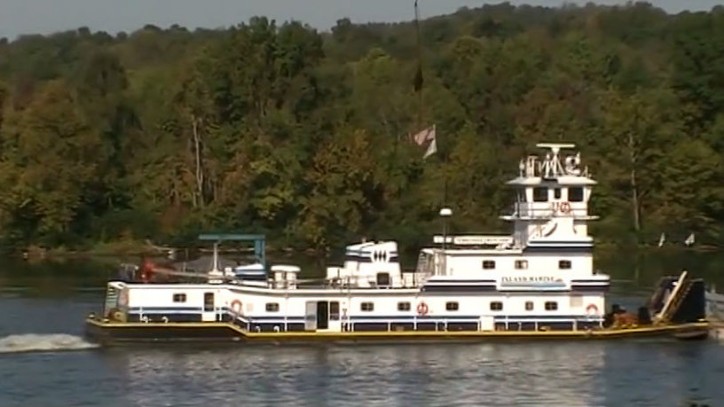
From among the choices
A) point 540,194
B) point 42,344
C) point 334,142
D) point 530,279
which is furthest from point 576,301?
point 334,142

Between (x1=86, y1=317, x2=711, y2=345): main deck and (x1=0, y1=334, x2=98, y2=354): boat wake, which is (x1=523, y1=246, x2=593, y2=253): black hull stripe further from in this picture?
(x1=0, y1=334, x2=98, y2=354): boat wake

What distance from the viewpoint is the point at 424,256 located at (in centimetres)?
5631

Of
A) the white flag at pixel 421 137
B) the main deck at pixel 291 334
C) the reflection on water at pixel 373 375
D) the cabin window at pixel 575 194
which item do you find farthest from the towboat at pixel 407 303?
the white flag at pixel 421 137

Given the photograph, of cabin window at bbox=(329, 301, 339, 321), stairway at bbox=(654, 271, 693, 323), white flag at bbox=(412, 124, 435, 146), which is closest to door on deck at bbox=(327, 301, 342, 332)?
cabin window at bbox=(329, 301, 339, 321)

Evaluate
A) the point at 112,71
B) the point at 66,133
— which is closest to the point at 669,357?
the point at 66,133

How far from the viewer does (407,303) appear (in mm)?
53844

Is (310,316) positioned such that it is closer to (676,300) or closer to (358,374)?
(358,374)

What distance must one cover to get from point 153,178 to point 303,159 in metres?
10.3

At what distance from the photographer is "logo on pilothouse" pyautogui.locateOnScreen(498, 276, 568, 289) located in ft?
177

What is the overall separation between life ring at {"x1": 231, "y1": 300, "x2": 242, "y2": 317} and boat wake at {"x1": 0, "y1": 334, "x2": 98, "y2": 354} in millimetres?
4155

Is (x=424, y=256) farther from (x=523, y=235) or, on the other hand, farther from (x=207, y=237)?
(x=207, y=237)

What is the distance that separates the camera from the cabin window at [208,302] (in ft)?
177

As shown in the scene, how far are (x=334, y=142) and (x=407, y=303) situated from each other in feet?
177

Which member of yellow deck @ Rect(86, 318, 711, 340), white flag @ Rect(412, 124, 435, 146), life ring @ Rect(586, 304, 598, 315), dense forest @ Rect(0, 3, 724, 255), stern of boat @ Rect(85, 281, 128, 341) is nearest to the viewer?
yellow deck @ Rect(86, 318, 711, 340)
